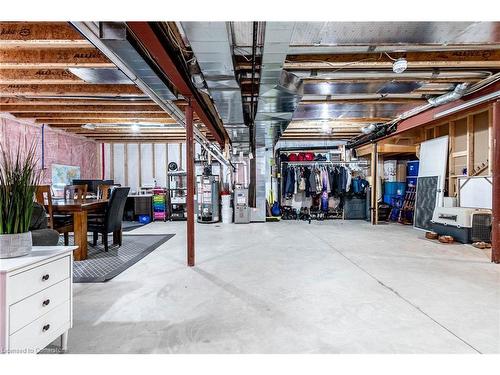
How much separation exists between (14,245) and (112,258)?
8.48 feet

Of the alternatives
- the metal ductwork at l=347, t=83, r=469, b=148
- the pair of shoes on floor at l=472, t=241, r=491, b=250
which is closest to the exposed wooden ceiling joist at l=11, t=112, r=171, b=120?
the metal ductwork at l=347, t=83, r=469, b=148

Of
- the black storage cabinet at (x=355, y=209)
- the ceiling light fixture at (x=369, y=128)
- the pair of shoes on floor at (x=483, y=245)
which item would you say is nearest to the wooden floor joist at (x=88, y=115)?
the ceiling light fixture at (x=369, y=128)

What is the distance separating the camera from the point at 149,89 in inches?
140

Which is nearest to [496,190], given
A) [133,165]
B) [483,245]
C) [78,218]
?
[483,245]

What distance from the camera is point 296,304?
7.88 feet

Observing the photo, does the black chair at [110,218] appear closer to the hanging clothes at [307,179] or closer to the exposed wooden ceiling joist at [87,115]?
the exposed wooden ceiling joist at [87,115]

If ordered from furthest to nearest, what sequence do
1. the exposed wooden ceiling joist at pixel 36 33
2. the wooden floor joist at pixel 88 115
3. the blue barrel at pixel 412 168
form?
the blue barrel at pixel 412 168, the wooden floor joist at pixel 88 115, the exposed wooden ceiling joist at pixel 36 33

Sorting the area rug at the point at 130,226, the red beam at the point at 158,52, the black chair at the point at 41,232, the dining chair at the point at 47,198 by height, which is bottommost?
the area rug at the point at 130,226

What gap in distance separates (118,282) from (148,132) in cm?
552

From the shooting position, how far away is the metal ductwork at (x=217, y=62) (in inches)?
85.0

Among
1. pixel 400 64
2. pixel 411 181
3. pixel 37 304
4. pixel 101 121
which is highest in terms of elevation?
pixel 101 121

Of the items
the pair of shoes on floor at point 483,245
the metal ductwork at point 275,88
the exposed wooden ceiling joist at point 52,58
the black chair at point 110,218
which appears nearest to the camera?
the metal ductwork at point 275,88

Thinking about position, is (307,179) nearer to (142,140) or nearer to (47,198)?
(142,140)

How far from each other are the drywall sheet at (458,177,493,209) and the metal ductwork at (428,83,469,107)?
1.52 meters
